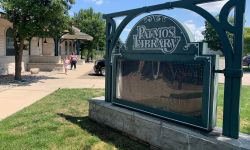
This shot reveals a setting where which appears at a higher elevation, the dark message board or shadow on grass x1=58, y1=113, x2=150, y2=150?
the dark message board

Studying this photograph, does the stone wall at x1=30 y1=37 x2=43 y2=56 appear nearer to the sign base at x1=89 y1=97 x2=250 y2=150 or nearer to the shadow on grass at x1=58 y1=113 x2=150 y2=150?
the shadow on grass at x1=58 y1=113 x2=150 y2=150

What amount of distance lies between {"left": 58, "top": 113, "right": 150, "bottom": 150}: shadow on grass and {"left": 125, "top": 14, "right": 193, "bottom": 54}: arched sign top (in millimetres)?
1636

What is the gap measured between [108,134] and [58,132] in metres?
0.97

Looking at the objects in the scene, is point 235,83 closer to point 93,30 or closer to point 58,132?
point 58,132

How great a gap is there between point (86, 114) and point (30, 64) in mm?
18379

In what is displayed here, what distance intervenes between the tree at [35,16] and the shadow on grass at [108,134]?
9849 mm

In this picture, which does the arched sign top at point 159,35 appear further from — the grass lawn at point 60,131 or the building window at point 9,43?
the building window at point 9,43

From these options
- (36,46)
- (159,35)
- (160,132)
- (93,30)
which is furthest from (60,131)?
(93,30)

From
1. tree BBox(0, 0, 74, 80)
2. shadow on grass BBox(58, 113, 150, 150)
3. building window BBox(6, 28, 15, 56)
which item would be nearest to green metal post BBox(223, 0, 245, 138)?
shadow on grass BBox(58, 113, 150, 150)

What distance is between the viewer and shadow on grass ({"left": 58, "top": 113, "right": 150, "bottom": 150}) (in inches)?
235

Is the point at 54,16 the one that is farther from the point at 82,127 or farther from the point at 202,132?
the point at 202,132

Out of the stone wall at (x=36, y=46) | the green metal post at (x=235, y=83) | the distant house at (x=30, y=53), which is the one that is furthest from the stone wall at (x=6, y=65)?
A: the green metal post at (x=235, y=83)

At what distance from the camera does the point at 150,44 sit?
624cm

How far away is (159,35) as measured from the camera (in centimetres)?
602
